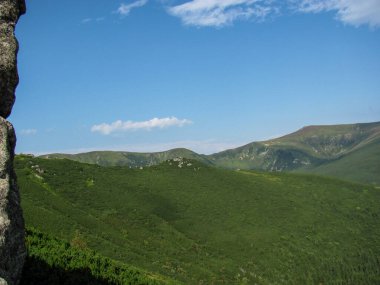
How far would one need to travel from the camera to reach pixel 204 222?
14788 centimetres

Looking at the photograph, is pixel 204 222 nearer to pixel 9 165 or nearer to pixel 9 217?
pixel 9 165

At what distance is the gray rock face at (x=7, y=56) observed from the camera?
15.7 metres

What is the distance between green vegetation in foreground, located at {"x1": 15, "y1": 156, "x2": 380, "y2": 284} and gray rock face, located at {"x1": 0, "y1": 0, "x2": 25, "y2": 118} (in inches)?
3035

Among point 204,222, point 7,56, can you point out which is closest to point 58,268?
point 7,56

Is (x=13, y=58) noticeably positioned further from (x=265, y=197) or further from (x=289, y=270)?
(x=265, y=197)

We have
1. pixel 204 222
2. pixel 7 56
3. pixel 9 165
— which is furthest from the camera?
pixel 204 222

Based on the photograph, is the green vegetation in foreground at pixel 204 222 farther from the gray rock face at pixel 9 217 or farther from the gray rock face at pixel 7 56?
the gray rock face at pixel 9 217

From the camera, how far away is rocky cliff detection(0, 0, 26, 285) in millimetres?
13367

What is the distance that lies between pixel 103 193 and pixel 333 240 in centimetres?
8825

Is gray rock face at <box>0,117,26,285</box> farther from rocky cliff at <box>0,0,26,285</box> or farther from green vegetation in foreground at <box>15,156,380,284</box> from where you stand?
green vegetation in foreground at <box>15,156,380,284</box>

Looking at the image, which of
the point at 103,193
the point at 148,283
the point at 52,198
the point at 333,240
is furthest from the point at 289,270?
the point at 148,283

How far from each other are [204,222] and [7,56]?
447 feet

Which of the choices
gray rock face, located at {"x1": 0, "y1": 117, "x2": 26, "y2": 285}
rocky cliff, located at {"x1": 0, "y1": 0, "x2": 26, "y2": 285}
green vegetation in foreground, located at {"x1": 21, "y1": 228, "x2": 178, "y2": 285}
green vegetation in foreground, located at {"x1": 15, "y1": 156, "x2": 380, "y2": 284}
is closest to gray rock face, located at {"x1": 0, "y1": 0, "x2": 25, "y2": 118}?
rocky cliff, located at {"x1": 0, "y1": 0, "x2": 26, "y2": 285}

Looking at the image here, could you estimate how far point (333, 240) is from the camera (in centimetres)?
16338
